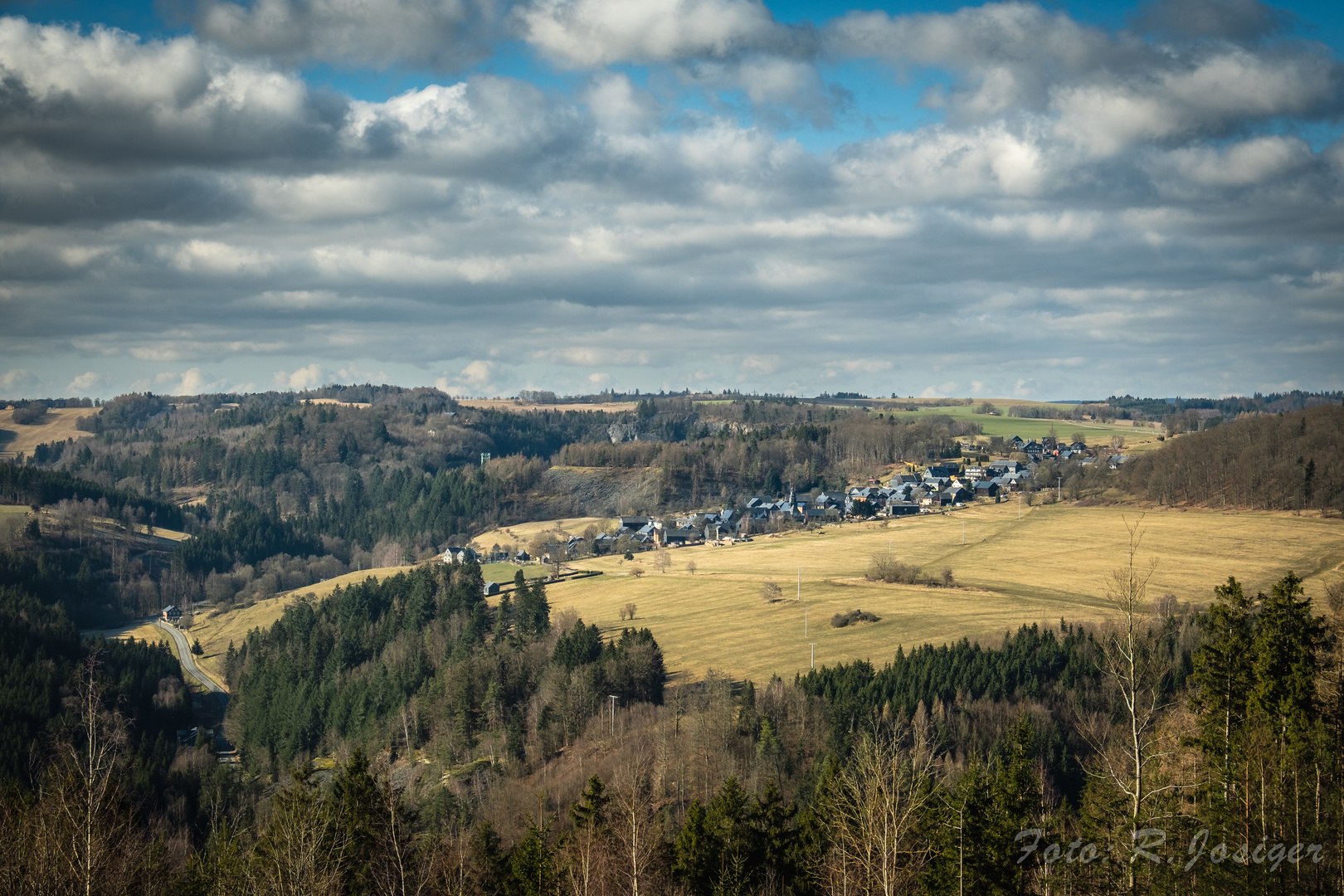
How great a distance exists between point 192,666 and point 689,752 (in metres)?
99.7

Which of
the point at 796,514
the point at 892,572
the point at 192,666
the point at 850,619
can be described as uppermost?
the point at 796,514

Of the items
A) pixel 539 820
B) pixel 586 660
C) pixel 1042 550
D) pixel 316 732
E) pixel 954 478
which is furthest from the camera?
pixel 954 478

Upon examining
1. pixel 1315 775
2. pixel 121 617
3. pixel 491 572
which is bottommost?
pixel 121 617

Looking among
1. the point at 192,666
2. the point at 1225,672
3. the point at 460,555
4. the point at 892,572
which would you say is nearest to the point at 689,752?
the point at 1225,672

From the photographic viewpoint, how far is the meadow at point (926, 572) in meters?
87.2

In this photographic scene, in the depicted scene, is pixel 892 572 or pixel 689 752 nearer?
pixel 689 752

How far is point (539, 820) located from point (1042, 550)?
79.8 meters

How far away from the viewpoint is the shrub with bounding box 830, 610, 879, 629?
91.9 meters

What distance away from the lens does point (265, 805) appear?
79.2 m

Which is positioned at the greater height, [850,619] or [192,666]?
[850,619]

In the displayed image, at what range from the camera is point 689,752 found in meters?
63.6

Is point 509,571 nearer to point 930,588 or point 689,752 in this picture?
point 930,588

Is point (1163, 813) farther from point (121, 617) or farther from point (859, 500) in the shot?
point (121, 617)

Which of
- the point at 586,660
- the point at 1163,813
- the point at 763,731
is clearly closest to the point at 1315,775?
the point at 1163,813
